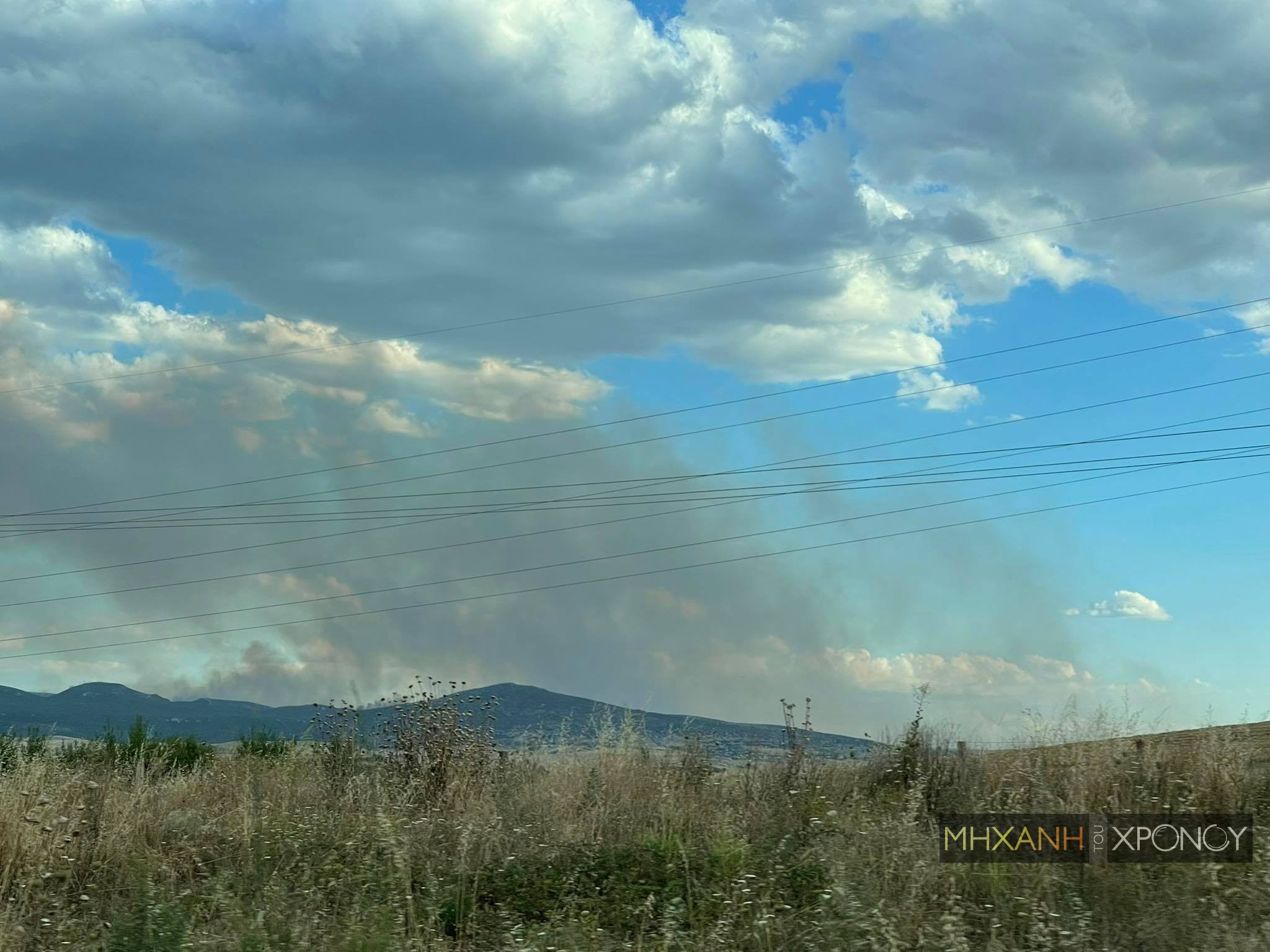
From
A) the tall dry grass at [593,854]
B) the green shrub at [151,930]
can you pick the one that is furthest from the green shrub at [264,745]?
the green shrub at [151,930]

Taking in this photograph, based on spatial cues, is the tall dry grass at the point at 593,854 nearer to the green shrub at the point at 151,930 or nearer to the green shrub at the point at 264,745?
the green shrub at the point at 151,930

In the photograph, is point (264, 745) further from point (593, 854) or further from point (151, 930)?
point (151, 930)

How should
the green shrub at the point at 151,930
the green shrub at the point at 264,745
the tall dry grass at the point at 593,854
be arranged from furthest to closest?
the green shrub at the point at 264,745 → the tall dry grass at the point at 593,854 → the green shrub at the point at 151,930

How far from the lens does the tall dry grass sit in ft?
30.2

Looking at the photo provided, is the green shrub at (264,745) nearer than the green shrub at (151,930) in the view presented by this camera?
No

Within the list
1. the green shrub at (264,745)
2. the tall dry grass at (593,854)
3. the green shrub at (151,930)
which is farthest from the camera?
the green shrub at (264,745)

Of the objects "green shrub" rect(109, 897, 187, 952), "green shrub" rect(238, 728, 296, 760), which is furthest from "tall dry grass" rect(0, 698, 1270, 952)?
"green shrub" rect(238, 728, 296, 760)

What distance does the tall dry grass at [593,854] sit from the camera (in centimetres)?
921

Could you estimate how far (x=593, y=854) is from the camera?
12047 mm

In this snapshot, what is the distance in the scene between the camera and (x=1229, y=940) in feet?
27.5

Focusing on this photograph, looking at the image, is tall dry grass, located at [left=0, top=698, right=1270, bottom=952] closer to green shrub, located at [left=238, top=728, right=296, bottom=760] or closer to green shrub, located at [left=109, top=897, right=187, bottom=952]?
green shrub, located at [left=109, top=897, right=187, bottom=952]

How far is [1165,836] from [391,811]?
8.89 metres

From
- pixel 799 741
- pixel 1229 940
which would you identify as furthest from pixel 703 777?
pixel 1229 940

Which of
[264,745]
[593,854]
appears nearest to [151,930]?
[593,854]
